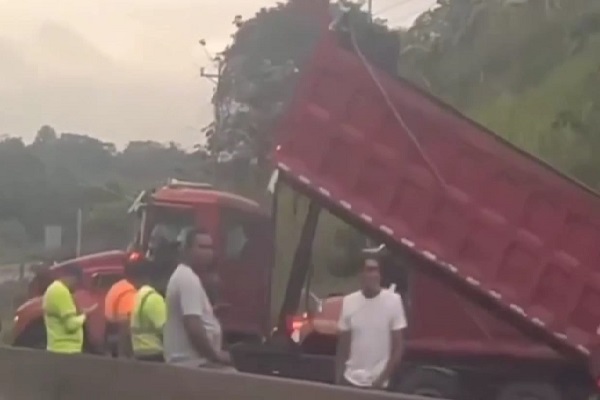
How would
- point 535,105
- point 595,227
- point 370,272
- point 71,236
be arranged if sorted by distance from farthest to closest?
1. point 535,105
2. point 71,236
3. point 595,227
4. point 370,272

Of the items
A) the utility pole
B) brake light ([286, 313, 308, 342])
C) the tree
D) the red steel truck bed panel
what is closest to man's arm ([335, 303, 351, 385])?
the red steel truck bed panel

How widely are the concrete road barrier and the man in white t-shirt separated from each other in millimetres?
1379

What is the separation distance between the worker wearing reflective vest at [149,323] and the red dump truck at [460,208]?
377 centimetres

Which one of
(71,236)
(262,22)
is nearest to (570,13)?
(262,22)

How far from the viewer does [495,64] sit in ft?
69.0

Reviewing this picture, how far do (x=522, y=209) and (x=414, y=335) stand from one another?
162 cm

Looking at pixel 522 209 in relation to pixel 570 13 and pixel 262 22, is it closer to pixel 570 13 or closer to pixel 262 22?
pixel 262 22

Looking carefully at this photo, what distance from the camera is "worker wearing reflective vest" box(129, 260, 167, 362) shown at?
895 cm

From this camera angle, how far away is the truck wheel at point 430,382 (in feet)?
42.6

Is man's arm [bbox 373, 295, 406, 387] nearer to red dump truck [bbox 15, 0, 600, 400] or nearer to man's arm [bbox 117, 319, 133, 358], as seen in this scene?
man's arm [bbox 117, 319, 133, 358]

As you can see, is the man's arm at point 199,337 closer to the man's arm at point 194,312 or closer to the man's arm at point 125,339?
the man's arm at point 194,312

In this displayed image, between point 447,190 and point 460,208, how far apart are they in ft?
0.61

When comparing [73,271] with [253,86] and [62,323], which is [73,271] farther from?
[253,86]

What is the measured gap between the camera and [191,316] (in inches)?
320
